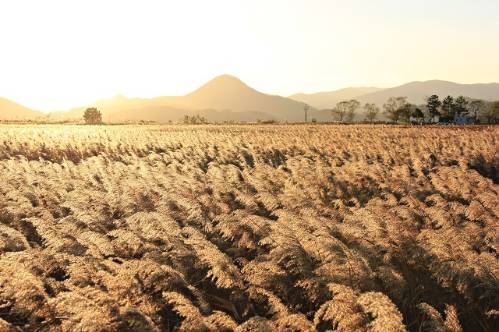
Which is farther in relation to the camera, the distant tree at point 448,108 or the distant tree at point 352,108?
the distant tree at point 352,108

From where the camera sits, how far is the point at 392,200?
7105 millimetres

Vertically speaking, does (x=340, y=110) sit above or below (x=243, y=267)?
below

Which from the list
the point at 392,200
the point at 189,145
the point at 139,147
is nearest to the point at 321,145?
the point at 189,145

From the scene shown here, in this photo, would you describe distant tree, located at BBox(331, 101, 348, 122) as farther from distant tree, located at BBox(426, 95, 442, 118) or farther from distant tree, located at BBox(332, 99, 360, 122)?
distant tree, located at BBox(426, 95, 442, 118)

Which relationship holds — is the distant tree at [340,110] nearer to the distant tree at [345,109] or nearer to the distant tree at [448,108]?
the distant tree at [345,109]

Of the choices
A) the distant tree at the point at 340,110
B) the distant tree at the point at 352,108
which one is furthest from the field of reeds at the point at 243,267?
the distant tree at the point at 352,108

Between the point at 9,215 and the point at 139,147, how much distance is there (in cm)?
1521

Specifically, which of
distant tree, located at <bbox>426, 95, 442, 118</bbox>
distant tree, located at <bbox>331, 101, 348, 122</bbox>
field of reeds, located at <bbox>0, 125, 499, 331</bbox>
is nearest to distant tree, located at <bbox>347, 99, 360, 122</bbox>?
distant tree, located at <bbox>331, 101, 348, 122</bbox>

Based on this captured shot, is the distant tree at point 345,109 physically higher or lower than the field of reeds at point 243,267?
lower

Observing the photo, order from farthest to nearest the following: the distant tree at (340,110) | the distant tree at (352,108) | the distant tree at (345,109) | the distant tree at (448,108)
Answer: the distant tree at (352,108), the distant tree at (345,109), the distant tree at (340,110), the distant tree at (448,108)

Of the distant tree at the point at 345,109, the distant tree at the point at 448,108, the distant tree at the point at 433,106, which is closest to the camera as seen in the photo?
the distant tree at the point at 433,106

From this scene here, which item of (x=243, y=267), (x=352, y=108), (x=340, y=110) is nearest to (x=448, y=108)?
(x=352, y=108)

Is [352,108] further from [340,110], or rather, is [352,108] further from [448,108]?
[448,108]

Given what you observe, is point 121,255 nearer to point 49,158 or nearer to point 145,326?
point 145,326
